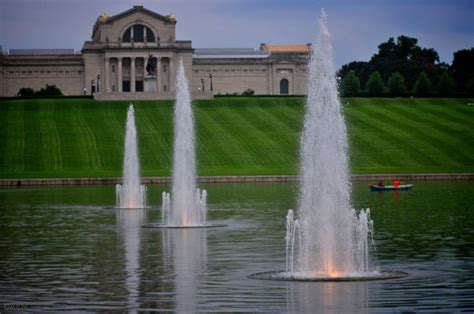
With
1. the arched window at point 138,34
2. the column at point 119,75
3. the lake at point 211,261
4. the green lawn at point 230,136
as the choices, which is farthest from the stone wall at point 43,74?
the lake at point 211,261

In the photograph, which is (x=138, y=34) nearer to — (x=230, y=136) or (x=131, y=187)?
(x=230, y=136)

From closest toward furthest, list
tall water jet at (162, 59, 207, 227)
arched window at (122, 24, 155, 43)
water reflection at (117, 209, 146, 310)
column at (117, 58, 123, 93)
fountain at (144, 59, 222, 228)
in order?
water reflection at (117, 209, 146, 310)
fountain at (144, 59, 222, 228)
tall water jet at (162, 59, 207, 227)
column at (117, 58, 123, 93)
arched window at (122, 24, 155, 43)

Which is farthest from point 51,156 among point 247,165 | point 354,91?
point 354,91

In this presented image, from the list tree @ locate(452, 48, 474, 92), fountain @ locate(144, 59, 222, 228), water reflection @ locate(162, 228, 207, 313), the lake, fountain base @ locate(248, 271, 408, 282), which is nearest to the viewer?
the lake

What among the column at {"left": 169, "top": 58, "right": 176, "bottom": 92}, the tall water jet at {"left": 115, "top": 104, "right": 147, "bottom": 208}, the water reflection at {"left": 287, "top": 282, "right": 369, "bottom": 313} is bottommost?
the water reflection at {"left": 287, "top": 282, "right": 369, "bottom": 313}

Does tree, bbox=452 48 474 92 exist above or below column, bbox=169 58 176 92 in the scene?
above

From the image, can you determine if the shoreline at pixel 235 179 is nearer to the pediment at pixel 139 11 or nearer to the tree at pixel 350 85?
the tree at pixel 350 85

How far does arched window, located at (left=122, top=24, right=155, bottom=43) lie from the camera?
528 ft

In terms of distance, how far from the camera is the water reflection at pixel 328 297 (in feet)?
65.6

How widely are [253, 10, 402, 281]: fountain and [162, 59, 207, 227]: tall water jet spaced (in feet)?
46.8

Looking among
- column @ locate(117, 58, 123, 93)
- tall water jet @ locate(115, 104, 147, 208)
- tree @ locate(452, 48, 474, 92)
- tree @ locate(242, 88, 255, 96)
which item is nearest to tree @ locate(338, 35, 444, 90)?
tree @ locate(452, 48, 474, 92)

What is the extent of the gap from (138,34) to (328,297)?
142401 mm

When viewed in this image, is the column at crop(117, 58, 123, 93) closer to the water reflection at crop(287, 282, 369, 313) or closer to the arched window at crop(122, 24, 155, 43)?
the arched window at crop(122, 24, 155, 43)

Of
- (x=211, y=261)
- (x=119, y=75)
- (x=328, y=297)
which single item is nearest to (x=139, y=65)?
(x=119, y=75)
